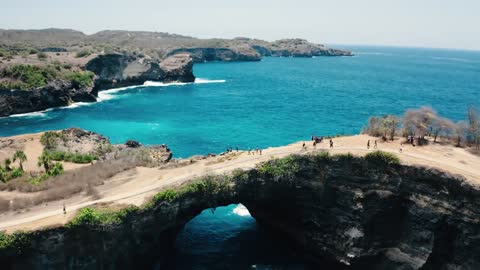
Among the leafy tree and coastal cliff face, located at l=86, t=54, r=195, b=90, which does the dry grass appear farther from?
coastal cliff face, located at l=86, t=54, r=195, b=90

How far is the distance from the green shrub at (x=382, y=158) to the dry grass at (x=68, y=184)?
32.2 metres

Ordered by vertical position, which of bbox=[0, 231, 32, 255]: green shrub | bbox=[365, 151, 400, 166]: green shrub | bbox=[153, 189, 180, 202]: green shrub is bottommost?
bbox=[0, 231, 32, 255]: green shrub

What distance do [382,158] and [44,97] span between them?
4314 inches

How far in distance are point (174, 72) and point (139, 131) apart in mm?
86656

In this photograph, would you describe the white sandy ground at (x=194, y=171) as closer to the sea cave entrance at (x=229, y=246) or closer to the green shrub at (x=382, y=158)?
the green shrub at (x=382, y=158)

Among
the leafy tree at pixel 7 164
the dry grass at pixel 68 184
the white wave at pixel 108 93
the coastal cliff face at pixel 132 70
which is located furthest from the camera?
the coastal cliff face at pixel 132 70

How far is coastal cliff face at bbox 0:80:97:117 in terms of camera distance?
401 ft

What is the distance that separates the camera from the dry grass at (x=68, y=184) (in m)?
49.6

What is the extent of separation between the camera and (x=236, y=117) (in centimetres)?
11750

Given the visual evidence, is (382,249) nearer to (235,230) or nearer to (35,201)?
(235,230)

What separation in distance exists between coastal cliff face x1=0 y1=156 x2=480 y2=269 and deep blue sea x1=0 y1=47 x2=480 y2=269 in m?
→ 5.13

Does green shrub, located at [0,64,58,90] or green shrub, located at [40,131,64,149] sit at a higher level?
green shrub, located at [0,64,58,90]

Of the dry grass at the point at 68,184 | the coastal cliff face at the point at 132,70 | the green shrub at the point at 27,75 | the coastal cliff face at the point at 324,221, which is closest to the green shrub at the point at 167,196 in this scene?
the coastal cliff face at the point at 324,221

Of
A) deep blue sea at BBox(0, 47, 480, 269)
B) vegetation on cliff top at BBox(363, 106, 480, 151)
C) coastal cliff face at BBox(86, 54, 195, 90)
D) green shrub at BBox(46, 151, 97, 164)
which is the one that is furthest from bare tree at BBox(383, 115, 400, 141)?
coastal cliff face at BBox(86, 54, 195, 90)
